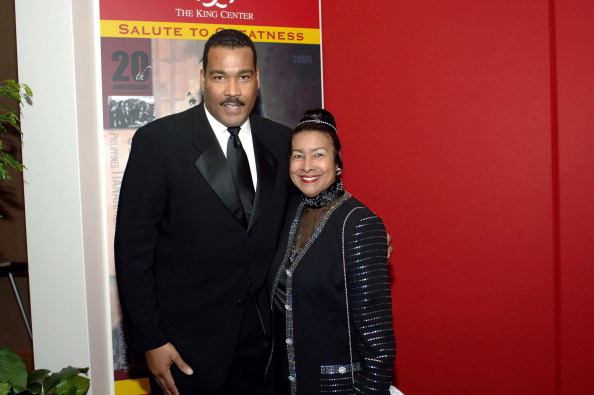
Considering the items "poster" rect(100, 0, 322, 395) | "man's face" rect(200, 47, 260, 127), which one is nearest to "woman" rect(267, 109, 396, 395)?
"man's face" rect(200, 47, 260, 127)

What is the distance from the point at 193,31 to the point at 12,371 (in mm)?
1840

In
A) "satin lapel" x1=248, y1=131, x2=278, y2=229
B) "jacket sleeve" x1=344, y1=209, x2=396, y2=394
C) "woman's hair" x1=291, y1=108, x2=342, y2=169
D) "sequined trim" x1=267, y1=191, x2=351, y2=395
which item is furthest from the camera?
"satin lapel" x1=248, y1=131, x2=278, y2=229

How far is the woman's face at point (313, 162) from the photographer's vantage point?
1.86 m

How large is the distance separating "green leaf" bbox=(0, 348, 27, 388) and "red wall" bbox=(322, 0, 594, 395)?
1.91 meters

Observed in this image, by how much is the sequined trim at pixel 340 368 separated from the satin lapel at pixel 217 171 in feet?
1.97

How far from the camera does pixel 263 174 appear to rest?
2035 millimetres

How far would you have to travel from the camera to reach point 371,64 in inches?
120

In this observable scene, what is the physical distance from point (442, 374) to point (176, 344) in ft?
5.64

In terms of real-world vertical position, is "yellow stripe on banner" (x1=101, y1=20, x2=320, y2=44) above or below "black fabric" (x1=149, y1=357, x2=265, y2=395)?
above

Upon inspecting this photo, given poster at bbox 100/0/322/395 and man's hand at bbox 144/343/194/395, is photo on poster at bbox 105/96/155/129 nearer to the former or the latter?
poster at bbox 100/0/322/395

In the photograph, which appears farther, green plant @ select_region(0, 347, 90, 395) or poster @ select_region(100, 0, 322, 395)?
poster @ select_region(100, 0, 322, 395)

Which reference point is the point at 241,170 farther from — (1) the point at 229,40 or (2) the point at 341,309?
(2) the point at 341,309

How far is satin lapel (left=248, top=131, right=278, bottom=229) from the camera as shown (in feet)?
6.52

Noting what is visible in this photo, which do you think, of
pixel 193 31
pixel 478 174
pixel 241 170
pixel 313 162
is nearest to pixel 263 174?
pixel 241 170
